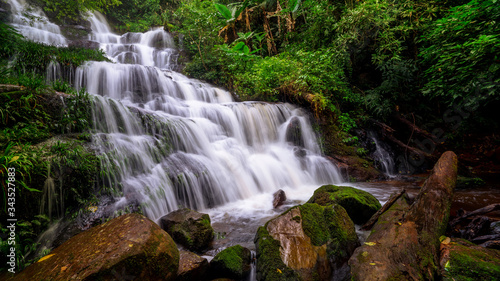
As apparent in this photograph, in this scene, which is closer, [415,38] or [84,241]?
[84,241]

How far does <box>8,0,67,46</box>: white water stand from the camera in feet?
37.6

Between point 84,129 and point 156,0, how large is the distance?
22.4 meters

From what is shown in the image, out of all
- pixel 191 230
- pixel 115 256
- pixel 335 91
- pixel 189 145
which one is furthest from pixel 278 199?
pixel 335 91

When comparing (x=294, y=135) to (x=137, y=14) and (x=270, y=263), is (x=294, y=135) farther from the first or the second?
(x=137, y=14)

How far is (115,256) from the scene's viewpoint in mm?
1729

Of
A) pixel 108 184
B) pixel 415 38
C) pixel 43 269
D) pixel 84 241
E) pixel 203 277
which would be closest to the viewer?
pixel 43 269

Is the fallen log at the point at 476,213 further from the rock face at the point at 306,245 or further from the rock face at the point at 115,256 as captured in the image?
the rock face at the point at 115,256

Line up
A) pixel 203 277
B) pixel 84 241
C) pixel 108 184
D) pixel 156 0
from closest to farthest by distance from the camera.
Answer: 1. pixel 84 241
2. pixel 203 277
3. pixel 108 184
4. pixel 156 0

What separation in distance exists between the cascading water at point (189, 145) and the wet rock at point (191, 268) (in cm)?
165

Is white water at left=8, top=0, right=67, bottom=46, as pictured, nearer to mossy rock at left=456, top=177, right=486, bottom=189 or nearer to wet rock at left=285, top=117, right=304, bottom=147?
wet rock at left=285, top=117, right=304, bottom=147

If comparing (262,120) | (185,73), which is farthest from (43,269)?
(185,73)

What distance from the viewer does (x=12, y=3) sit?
42.0 feet

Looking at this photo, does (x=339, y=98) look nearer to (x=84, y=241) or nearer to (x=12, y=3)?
(x=84, y=241)

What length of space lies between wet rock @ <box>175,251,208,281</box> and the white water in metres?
14.7
